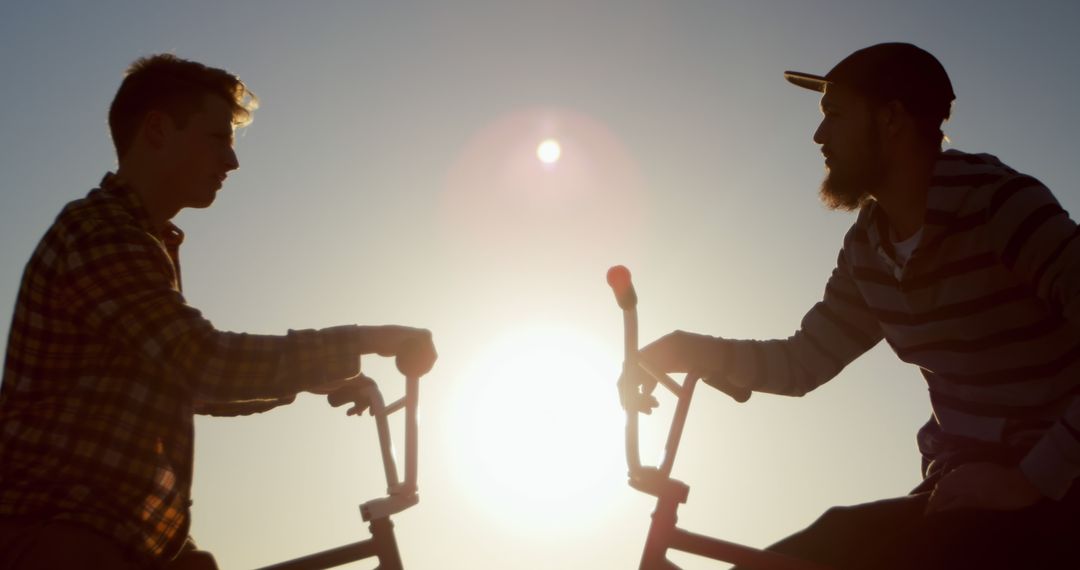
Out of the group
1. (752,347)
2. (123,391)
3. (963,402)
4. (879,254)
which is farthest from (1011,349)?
(123,391)

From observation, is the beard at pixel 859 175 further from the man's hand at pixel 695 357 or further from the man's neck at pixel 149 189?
the man's neck at pixel 149 189

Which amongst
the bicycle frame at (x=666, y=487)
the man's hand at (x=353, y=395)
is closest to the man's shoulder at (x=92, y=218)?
the man's hand at (x=353, y=395)

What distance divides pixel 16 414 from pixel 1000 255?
302 centimetres

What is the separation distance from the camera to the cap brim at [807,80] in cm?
358

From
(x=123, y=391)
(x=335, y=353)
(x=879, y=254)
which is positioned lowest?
(x=123, y=391)

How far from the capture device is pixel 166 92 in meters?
3.53

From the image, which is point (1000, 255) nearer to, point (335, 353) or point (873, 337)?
point (873, 337)

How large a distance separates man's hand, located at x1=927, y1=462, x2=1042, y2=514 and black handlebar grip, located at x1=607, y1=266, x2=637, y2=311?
3.73 ft

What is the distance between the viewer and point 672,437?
2988 mm

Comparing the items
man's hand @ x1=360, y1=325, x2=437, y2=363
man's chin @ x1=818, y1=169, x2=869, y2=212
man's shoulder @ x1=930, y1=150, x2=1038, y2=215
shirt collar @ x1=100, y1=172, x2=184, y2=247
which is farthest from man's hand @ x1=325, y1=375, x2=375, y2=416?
man's shoulder @ x1=930, y1=150, x2=1038, y2=215

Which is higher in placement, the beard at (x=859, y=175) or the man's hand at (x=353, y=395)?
the beard at (x=859, y=175)

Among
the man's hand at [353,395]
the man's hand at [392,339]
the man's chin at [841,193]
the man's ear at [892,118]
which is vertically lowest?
the man's hand at [353,395]

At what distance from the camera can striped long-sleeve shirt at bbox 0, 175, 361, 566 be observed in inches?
104

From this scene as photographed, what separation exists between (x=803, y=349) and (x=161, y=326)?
238 cm
